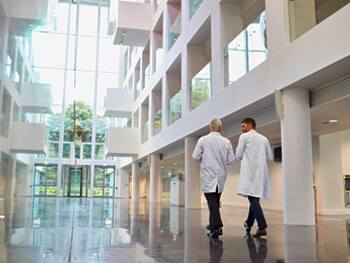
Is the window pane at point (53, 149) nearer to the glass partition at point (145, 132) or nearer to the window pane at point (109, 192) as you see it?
the glass partition at point (145, 132)

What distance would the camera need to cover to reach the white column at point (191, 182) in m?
14.7

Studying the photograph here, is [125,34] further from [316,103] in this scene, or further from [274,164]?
[316,103]

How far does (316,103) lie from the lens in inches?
311

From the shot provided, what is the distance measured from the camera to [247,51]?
9.73m

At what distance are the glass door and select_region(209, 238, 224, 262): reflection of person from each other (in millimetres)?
36660

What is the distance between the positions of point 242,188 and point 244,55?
5425 millimetres

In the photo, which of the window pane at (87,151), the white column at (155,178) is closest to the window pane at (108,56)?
the window pane at (87,151)

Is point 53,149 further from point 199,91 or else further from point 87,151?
point 199,91

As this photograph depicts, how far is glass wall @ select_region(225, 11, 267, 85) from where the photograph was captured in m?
9.16

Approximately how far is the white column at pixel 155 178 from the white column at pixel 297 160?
15.2m

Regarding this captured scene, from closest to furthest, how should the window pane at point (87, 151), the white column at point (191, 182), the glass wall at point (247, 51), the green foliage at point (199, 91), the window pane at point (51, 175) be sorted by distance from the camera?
the glass wall at point (247, 51)
the green foliage at point (199, 91)
the white column at point (191, 182)
the window pane at point (51, 175)
the window pane at point (87, 151)

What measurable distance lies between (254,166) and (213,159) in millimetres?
627

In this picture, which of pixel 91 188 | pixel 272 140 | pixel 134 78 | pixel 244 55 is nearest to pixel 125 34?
pixel 134 78

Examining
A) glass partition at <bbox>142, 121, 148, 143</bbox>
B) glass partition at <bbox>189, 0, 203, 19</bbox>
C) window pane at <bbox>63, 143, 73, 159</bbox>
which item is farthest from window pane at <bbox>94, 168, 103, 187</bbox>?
glass partition at <bbox>189, 0, 203, 19</bbox>
